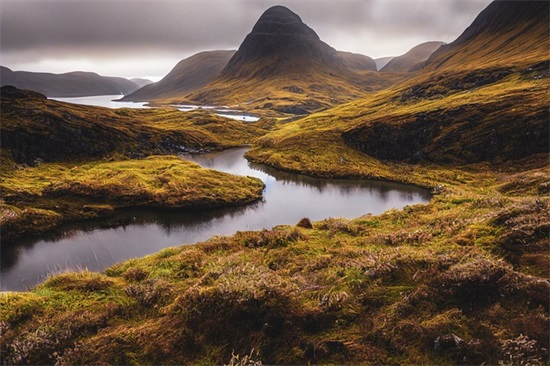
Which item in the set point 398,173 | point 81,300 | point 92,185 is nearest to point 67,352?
Result: point 81,300

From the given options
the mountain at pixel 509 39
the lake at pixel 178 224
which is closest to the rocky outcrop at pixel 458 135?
the lake at pixel 178 224

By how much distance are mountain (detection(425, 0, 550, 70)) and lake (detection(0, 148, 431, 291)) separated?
92.8 metres

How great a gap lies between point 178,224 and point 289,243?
21464 millimetres

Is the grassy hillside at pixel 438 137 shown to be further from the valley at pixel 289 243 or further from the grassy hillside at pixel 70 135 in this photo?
the grassy hillside at pixel 70 135

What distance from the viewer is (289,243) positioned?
835 inches

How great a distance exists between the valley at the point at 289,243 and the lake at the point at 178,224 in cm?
29

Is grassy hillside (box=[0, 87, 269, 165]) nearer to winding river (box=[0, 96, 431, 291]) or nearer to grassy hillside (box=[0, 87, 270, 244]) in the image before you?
grassy hillside (box=[0, 87, 270, 244])

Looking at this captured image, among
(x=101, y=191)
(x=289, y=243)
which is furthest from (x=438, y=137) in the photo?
(x=101, y=191)

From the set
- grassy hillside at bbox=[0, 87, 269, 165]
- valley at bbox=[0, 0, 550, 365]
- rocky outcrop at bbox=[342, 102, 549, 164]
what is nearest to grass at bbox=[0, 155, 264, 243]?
valley at bbox=[0, 0, 550, 365]

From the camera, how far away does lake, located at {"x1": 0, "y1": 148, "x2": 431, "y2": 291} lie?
1059 inches

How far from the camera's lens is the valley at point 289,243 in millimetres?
9523

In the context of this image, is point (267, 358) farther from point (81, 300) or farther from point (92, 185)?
point (92, 185)

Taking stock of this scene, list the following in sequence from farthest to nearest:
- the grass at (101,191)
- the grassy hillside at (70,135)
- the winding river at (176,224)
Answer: the grassy hillside at (70,135), the grass at (101,191), the winding river at (176,224)

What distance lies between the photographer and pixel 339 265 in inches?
608
